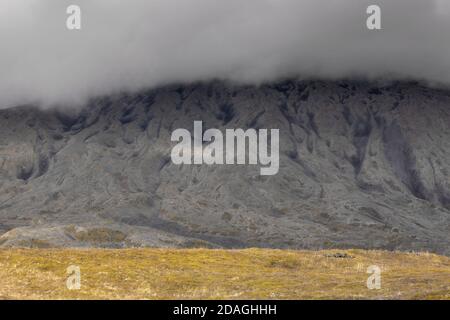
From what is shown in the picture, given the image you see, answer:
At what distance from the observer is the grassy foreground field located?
139 ft

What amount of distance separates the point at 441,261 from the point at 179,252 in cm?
3420

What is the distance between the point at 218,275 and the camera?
58281 mm

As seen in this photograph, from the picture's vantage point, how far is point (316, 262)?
70.5 m

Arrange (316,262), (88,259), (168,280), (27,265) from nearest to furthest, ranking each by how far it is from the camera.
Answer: (168,280), (27,265), (88,259), (316,262)

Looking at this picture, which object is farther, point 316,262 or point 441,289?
point 316,262

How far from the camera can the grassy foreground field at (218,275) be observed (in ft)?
139
